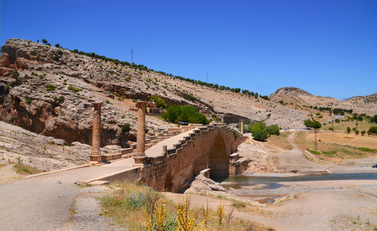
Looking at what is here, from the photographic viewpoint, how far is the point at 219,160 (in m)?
34.4

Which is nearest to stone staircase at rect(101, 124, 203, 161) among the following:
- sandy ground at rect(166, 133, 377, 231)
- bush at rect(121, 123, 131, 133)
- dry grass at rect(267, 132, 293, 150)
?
sandy ground at rect(166, 133, 377, 231)

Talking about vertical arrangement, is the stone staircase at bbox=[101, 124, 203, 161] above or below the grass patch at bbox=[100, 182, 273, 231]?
above

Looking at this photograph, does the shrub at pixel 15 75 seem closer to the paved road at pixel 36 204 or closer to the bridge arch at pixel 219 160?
the bridge arch at pixel 219 160

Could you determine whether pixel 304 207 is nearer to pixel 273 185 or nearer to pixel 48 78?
pixel 273 185

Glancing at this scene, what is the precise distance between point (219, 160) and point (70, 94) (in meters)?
21.4

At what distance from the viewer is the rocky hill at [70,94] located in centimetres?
3450

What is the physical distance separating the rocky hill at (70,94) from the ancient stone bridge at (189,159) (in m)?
8.05

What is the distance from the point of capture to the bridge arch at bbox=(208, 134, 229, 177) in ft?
111

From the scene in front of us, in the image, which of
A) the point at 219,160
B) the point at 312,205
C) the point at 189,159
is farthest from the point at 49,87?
the point at 312,205

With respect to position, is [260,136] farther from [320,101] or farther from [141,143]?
[320,101]

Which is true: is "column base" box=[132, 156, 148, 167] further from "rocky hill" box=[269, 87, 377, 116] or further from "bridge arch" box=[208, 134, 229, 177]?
"rocky hill" box=[269, 87, 377, 116]

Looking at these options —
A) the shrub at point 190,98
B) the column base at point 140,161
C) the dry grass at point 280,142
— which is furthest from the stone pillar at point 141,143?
the shrub at point 190,98

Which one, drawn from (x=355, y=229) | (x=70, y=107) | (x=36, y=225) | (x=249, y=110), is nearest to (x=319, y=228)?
(x=355, y=229)

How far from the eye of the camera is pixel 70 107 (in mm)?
35500
